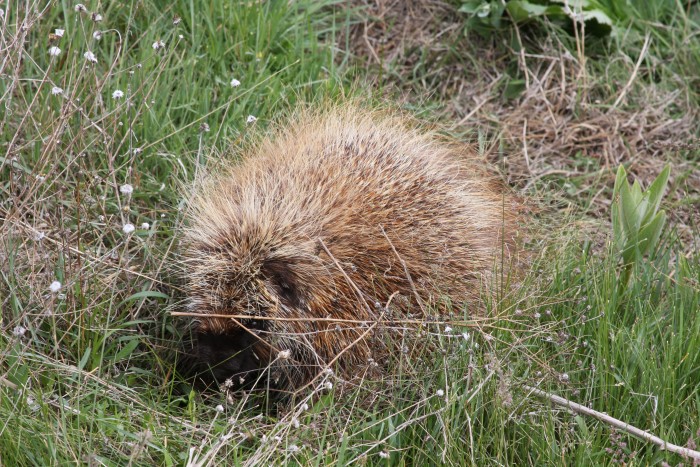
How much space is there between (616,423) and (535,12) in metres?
3.30

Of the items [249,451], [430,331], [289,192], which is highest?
[289,192]

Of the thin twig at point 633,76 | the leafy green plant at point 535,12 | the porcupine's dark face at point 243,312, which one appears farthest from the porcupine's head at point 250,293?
the thin twig at point 633,76

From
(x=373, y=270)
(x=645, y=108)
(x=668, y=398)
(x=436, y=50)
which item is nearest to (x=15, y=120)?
(x=373, y=270)

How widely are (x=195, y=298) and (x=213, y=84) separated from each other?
5.45 feet

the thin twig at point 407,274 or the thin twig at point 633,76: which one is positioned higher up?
the thin twig at point 633,76

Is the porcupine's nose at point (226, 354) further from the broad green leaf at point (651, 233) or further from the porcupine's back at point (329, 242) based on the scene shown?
the broad green leaf at point (651, 233)

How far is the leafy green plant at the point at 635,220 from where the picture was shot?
4.24 metres

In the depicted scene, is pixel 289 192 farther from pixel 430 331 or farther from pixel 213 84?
pixel 213 84

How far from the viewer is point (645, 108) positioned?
593 centimetres

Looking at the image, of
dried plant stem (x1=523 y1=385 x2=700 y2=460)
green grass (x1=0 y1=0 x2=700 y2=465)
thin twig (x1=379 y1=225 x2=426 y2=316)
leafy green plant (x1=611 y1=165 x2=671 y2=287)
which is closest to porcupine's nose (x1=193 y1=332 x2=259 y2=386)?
green grass (x1=0 y1=0 x2=700 y2=465)

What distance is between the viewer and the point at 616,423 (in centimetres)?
335

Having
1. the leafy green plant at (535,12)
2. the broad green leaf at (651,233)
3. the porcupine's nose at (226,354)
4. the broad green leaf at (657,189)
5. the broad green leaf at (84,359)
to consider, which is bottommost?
the porcupine's nose at (226,354)

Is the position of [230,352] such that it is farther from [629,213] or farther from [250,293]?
[629,213]

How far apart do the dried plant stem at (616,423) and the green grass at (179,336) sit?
0.17 feet
